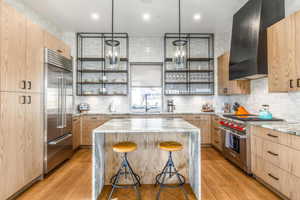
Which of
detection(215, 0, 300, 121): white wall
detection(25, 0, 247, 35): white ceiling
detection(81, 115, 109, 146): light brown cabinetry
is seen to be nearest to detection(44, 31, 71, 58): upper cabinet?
detection(25, 0, 247, 35): white ceiling

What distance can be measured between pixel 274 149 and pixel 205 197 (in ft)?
3.86

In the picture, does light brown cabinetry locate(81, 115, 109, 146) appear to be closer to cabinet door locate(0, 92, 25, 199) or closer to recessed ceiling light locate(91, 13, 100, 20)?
cabinet door locate(0, 92, 25, 199)

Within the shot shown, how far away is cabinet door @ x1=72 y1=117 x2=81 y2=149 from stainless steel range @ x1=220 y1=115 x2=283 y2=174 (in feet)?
11.8

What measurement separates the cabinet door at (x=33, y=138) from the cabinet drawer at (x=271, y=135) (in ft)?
11.7

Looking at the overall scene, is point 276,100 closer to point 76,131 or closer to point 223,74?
point 223,74

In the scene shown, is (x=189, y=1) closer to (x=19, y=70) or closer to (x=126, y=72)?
(x=126, y=72)

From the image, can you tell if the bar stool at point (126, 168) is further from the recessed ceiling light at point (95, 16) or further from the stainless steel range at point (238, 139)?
the recessed ceiling light at point (95, 16)

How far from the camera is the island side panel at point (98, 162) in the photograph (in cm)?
211

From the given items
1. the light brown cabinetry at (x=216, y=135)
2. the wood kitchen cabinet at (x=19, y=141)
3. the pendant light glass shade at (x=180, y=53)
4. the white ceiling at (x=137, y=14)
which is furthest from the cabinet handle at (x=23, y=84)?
the light brown cabinetry at (x=216, y=135)

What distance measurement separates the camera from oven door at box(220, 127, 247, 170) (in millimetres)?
2939

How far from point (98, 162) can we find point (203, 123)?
331 cm

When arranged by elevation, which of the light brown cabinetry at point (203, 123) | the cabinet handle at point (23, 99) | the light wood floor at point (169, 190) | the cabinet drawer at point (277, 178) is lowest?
the light wood floor at point (169, 190)

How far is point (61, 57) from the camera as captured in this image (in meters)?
3.28

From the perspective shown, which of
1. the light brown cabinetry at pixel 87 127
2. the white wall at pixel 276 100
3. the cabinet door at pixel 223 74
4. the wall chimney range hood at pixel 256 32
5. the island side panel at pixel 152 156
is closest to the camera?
the island side panel at pixel 152 156
